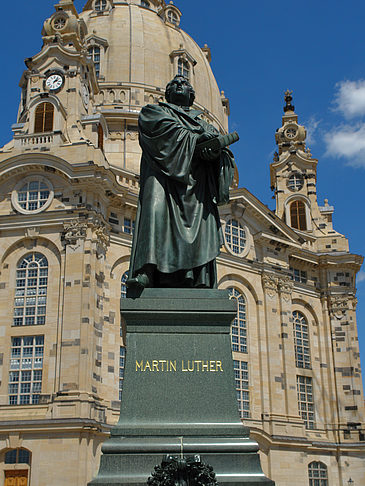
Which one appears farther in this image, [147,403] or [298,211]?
[298,211]

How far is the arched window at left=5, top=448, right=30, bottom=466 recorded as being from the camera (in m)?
31.1

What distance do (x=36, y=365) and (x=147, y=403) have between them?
27.6 metres

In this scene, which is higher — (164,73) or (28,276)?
(164,73)

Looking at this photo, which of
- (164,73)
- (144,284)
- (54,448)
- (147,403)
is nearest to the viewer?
(147,403)

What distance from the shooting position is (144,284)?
7379mm

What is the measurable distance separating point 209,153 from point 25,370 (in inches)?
1082

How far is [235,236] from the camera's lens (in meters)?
43.8

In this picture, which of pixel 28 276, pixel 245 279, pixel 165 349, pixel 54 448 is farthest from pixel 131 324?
pixel 245 279

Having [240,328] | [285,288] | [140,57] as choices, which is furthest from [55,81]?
[285,288]

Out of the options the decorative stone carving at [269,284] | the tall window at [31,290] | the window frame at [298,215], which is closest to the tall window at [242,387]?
the decorative stone carving at [269,284]

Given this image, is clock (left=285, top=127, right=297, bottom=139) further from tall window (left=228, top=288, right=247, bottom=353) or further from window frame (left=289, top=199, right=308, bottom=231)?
tall window (left=228, top=288, right=247, bottom=353)

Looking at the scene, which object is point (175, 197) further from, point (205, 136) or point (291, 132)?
point (291, 132)

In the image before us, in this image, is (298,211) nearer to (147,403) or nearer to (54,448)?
(54,448)

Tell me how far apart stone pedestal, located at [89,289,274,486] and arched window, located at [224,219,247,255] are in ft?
118
